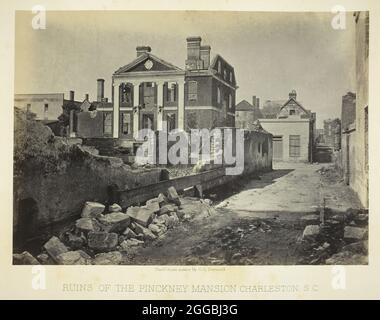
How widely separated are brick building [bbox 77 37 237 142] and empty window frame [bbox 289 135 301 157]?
2.26ft

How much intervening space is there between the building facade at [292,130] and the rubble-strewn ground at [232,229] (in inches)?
11.5

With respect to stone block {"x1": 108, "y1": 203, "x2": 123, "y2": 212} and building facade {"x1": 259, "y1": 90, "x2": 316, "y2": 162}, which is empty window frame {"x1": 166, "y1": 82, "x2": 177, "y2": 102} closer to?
building facade {"x1": 259, "y1": 90, "x2": 316, "y2": 162}

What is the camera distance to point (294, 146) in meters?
4.73

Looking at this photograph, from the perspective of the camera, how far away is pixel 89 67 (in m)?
4.34

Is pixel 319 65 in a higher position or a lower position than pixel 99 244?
higher

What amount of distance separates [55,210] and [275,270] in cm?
208

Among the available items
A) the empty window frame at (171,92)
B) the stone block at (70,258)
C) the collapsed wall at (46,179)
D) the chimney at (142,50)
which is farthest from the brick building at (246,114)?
the stone block at (70,258)

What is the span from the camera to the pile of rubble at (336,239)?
14.0 ft

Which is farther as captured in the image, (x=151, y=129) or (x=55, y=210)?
(x=151, y=129)

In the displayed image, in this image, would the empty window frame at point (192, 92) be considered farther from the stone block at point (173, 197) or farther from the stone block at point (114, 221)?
the stone block at point (114, 221)

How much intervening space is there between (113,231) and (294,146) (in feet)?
6.57

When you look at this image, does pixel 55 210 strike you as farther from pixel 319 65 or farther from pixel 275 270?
pixel 319 65

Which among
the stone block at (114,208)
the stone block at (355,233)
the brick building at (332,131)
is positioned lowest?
the stone block at (355,233)
